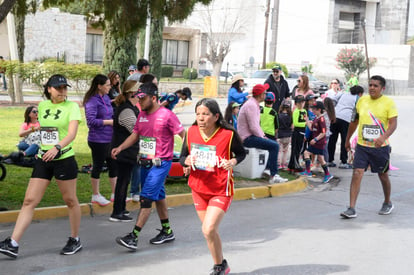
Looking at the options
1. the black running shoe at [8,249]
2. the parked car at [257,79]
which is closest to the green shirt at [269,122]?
the black running shoe at [8,249]

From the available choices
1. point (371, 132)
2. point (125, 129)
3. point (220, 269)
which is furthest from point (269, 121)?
point (220, 269)

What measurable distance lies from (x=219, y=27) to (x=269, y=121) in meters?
45.3

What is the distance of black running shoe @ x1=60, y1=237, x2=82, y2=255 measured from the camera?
21.9 ft

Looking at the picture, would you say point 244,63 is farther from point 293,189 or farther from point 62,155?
point 62,155

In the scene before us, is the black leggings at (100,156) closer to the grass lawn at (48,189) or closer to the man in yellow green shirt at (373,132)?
the grass lawn at (48,189)

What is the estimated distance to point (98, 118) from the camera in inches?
337

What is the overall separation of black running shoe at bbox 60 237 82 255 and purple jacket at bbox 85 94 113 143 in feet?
6.80

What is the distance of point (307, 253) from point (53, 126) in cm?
323

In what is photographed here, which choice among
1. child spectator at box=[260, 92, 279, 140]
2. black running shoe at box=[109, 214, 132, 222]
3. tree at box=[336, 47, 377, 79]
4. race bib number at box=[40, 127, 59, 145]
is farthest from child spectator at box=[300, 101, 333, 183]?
tree at box=[336, 47, 377, 79]

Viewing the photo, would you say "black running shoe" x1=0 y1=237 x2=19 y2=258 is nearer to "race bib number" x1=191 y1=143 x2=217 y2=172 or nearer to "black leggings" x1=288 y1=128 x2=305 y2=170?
"race bib number" x1=191 y1=143 x2=217 y2=172

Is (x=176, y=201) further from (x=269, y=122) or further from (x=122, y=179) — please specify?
(x=269, y=122)

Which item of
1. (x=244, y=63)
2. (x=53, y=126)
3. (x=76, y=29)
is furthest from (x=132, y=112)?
(x=244, y=63)

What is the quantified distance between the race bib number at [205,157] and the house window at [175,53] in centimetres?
5098

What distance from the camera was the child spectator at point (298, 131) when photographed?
12.4 metres
